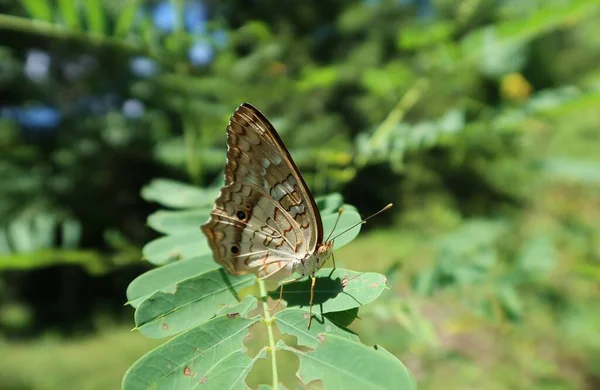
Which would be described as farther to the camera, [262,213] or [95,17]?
[95,17]

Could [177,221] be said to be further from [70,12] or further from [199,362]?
[70,12]

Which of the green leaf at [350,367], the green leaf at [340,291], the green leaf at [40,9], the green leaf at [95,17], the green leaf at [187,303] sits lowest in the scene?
the green leaf at [350,367]

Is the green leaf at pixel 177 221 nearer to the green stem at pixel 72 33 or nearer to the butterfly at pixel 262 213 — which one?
the butterfly at pixel 262 213

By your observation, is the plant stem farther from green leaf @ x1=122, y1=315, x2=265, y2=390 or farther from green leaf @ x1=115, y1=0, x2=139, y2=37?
green leaf @ x1=115, y1=0, x2=139, y2=37

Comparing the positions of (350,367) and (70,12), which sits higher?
(70,12)

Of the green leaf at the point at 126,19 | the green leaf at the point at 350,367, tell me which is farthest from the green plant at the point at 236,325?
the green leaf at the point at 126,19

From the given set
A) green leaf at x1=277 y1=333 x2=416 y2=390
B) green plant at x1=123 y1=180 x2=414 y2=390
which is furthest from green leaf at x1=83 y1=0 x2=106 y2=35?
green leaf at x1=277 y1=333 x2=416 y2=390

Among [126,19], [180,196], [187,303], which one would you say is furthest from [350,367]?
[126,19]
